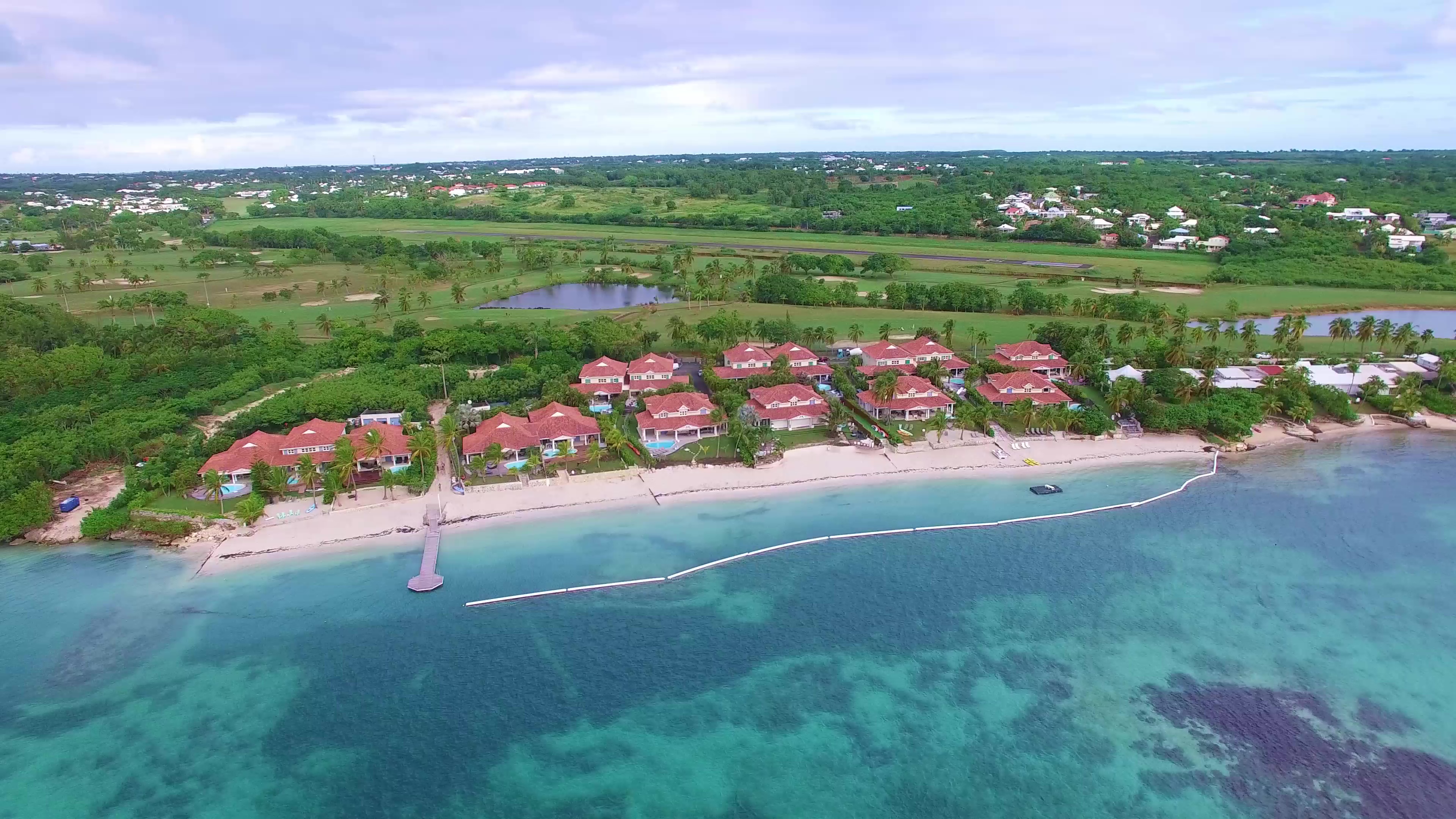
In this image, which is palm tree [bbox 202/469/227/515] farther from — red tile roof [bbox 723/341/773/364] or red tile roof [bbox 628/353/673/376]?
red tile roof [bbox 723/341/773/364]

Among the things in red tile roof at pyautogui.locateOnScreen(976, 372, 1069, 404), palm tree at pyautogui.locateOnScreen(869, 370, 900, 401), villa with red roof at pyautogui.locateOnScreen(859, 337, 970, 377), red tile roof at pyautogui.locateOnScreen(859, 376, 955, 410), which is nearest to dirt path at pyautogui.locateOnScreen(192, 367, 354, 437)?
palm tree at pyautogui.locateOnScreen(869, 370, 900, 401)

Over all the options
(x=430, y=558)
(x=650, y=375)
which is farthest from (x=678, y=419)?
(x=430, y=558)

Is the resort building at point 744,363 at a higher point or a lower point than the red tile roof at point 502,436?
higher

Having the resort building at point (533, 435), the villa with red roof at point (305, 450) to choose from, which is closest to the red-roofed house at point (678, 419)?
the resort building at point (533, 435)

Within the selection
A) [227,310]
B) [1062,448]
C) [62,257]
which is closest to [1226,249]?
[1062,448]

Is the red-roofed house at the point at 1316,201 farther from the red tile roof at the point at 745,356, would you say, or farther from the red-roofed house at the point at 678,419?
the red-roofed house at the point at 678,419

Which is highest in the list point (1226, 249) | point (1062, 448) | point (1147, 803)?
point (1226, 249)

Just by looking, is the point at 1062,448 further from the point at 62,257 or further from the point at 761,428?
the point at 62,257
